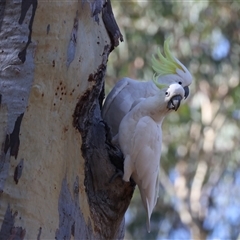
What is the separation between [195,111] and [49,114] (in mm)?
4234

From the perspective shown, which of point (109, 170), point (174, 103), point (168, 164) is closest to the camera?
point (109, 170)

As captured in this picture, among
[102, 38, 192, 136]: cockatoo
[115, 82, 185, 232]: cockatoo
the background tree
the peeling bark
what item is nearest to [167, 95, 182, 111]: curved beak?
[115, 82, 185, 232]: cockatoo

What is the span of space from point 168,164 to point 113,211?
415 cm

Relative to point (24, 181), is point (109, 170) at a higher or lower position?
lower

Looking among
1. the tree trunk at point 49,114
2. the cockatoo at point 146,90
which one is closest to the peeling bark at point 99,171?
the tree trunk at point 49,114

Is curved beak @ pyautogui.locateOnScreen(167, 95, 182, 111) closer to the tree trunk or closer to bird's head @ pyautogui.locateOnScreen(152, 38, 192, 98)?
bird's head @ pyautogui.locateOnScreen(152, 38, 192, 98)

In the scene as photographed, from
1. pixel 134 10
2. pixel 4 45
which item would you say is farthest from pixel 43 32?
pixel 134 10

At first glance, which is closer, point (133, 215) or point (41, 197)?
point (41, 197)

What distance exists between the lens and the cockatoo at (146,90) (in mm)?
2004

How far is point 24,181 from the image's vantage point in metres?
1.41

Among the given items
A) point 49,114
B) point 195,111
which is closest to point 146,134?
point 49,114

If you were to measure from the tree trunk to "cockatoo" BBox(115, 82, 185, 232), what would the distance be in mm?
249

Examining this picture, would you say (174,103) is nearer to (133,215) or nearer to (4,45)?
(4,45)

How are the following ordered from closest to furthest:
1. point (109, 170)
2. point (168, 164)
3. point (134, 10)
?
point (109, 170) → point (134, 10) → point (168, 164)
